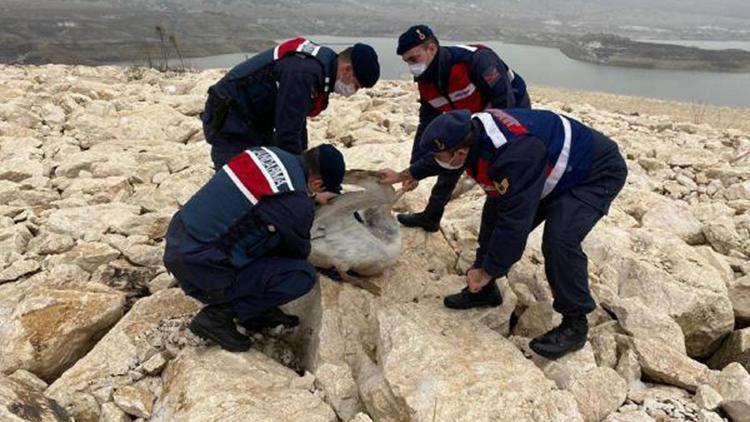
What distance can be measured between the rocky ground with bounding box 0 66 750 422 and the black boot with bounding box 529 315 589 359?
0.06m

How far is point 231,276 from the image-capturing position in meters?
3.52

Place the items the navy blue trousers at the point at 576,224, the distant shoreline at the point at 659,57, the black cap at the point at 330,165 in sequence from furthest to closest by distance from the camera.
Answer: the distant shoreline at the point at 659,57 → the black cap at the point at 330,165 → the navy blue trousers at the point at 576,224

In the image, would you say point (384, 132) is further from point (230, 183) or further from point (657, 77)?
point (657, 77)

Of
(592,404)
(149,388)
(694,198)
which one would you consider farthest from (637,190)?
(149,388)

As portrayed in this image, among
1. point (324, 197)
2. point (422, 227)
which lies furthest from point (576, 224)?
point (422, 227)

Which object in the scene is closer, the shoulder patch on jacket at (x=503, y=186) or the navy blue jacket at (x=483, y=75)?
the shoulder patch on jacket at (x=503, y=186)

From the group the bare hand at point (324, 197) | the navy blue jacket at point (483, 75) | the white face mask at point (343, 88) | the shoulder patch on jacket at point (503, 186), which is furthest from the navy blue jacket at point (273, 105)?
the shoulder patch on jacket at point (503, 186)

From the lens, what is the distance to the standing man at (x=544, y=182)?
3270 mm

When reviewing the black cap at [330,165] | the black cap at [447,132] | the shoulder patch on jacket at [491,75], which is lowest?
the black cap at [330,165]

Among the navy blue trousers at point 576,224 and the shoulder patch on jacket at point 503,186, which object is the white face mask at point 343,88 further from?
the navy blue trousers at point 576,224

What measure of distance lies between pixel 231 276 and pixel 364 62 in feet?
5.52

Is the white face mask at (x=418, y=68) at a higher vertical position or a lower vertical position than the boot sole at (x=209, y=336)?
higher

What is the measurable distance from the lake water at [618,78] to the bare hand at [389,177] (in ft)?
62.3

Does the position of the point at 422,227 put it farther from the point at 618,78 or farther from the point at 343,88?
the point at 618,78
